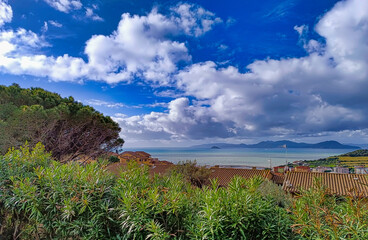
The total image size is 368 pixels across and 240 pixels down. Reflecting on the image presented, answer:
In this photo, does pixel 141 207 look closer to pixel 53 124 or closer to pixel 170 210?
pixel 170 210

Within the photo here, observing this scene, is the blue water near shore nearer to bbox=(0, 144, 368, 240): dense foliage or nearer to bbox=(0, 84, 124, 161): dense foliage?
bbox=(0, 84, 124, 161): dense foliage

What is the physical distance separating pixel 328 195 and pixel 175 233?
4.99 feet

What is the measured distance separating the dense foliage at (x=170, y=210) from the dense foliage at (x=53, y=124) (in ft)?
25.9

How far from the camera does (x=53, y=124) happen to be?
34.1 ft

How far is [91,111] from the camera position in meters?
13.1

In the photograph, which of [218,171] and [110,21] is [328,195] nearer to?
[110,21]

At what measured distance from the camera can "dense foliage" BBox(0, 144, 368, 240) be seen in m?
1.67

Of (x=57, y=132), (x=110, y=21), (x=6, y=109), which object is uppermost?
(x=110, y=21)

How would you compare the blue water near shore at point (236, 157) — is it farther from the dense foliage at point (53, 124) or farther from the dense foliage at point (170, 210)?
the dense foliage at point (170, 210)

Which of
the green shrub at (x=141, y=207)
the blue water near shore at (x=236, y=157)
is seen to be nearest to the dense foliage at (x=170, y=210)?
the green shrub at (x=141, y=207)

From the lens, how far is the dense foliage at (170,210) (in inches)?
65.8

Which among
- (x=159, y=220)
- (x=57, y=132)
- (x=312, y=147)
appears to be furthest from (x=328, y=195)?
(x=312, y=147)

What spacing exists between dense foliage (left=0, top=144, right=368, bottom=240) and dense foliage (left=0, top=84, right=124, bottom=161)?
25.9 feet

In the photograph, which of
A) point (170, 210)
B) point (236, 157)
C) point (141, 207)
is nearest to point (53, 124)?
point (141, 207)
